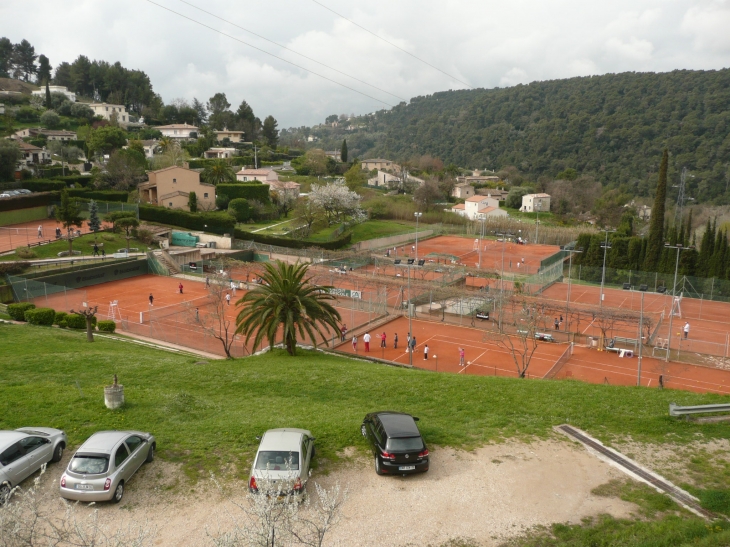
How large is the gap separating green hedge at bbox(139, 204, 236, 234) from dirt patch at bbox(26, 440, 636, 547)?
56.9m

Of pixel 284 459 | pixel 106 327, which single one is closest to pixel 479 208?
pixel 106 327

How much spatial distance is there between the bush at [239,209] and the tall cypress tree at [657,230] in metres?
51.3

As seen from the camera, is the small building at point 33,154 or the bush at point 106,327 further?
the small building at point 33,154

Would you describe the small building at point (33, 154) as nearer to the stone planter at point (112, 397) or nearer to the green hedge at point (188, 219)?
the green hedge at point (188, 219)

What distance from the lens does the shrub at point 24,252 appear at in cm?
4704

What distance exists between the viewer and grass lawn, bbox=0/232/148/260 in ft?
162

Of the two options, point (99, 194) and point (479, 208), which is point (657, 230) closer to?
point (479, 208)

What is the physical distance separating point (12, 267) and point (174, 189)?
3070 cm

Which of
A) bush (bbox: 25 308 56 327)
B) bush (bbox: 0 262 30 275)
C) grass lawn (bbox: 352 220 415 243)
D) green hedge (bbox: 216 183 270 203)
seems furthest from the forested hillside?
bush (bbox: 25 308 56 327)

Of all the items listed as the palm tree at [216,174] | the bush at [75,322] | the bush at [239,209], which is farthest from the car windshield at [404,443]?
the palm tree at [216,174]

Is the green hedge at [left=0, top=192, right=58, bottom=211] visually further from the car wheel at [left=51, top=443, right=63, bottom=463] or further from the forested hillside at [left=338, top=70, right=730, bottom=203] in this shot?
the forested hillside at [left=338, top=70, right=730, bottom=203]

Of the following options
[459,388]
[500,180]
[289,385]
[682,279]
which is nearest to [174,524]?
[289,385]

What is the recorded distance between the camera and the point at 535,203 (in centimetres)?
11362

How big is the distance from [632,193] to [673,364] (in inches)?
4069
